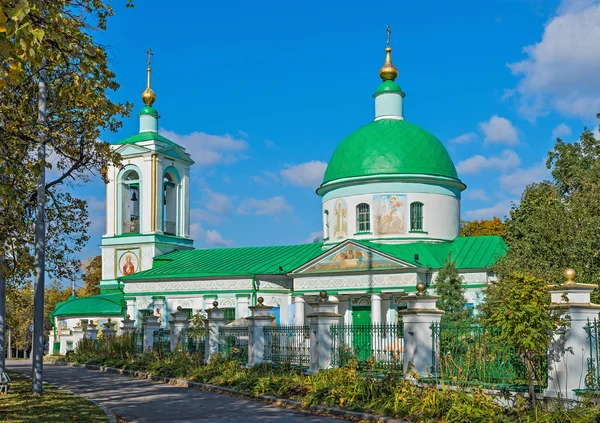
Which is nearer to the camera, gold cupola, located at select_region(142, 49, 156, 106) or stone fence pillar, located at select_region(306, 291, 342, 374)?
stone fence pillar, located at select_region(306, 291, 342, 374)

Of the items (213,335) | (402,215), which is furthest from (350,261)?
(213,335)

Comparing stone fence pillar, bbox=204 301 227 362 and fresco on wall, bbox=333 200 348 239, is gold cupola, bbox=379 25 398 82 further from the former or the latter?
stone fence pillar, bbox=204 301 227 362

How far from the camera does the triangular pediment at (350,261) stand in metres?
32.7

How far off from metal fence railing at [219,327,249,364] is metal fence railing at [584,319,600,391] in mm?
11684

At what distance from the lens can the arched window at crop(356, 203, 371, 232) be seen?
35.8 metres

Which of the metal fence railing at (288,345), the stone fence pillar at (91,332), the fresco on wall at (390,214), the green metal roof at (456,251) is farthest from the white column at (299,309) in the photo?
the metal fence railing at (288,345)

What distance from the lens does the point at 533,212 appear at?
27.6 meters

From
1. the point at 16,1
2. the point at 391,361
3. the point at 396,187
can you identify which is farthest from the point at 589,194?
the point at 16,1

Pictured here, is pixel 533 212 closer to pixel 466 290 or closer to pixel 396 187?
pixel 466 290

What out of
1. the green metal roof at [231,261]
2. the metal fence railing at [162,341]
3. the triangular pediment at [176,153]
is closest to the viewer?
the metal fence railing at [162,341]

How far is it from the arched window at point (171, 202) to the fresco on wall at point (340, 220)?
1147cm

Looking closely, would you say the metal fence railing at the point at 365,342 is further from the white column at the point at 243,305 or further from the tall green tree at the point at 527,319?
the white column at the point at 243,305

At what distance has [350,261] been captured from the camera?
110 feet

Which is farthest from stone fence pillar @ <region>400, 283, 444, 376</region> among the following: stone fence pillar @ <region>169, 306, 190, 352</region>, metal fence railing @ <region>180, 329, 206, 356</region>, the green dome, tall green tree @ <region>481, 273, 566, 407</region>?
the green dome
